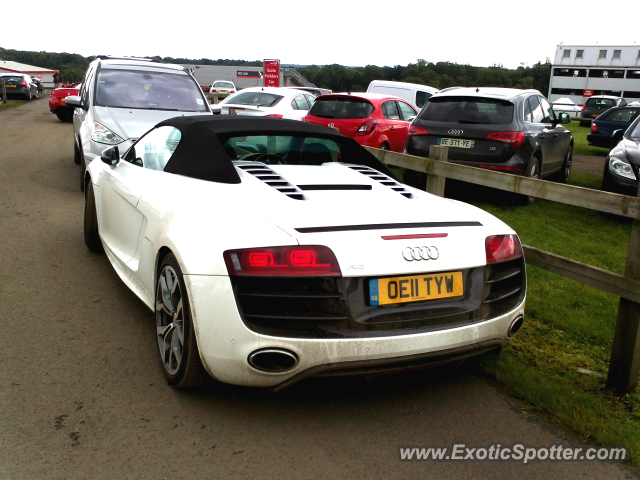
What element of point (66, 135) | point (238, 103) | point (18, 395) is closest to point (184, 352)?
point (18, 395)

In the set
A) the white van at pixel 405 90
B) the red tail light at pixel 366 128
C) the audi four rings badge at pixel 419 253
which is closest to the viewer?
the audi four rings badge at pixel 419 253

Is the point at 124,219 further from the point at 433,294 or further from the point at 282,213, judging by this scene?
the point at 433,294

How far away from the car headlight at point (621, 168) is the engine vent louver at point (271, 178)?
20.6 feet

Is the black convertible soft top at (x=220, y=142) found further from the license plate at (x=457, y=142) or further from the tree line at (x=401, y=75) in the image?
the tree line at (x=401, y=75)

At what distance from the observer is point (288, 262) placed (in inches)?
115

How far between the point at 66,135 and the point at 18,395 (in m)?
15.6

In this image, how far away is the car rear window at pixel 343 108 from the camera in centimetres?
1175

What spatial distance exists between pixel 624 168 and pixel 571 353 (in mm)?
5273

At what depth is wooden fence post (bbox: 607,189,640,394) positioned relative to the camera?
3.46 meters

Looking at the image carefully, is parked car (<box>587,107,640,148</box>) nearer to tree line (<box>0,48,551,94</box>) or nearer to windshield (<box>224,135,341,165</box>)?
windshield (<box>224,135,341,165</box>)

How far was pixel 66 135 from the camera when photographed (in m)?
17.6

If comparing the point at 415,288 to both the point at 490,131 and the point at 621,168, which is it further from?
the point at 621,168

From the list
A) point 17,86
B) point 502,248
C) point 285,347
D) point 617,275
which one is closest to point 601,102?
point 17,86

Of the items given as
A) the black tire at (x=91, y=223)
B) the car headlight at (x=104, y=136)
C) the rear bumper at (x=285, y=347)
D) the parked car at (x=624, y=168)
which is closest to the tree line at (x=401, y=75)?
the parked car at (x=624, y=168)
